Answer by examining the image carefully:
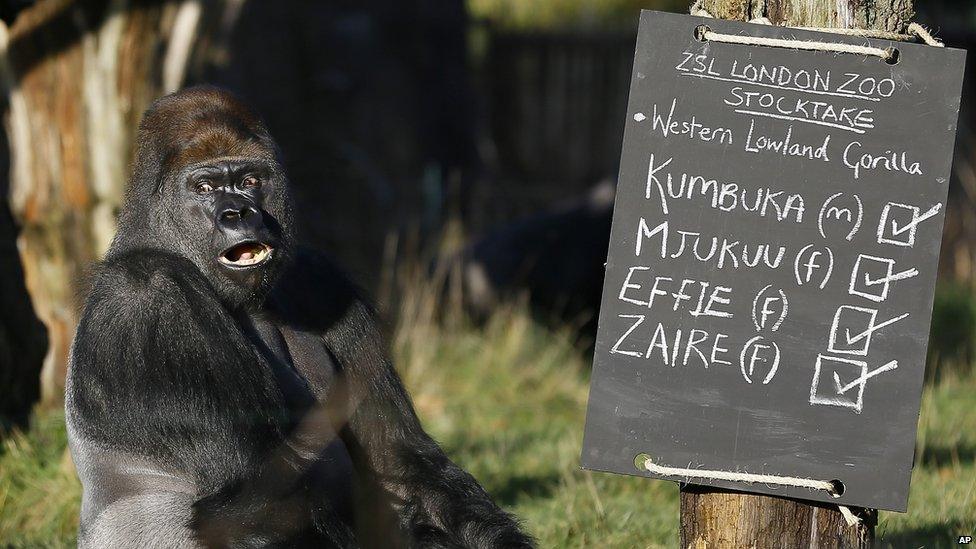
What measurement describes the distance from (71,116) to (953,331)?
18.2ft

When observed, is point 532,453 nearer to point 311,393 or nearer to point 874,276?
point 311,393

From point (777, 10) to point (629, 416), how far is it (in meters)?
1.05

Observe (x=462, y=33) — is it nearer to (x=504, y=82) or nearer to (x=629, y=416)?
(x=504, y=82)

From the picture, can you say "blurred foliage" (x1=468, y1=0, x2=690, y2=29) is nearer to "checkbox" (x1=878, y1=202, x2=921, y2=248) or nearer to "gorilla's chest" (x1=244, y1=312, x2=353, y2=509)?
"gorilla's chest" (x1=244, y1=312, x2=353, y2=509)

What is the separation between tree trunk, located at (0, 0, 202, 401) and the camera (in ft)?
18.2

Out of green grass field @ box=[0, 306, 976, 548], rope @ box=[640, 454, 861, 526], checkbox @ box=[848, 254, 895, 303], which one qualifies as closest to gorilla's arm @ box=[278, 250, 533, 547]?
rope @ box=[640, 454, 861, 526]

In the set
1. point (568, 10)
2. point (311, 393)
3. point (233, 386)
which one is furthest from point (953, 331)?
point (568, 10)

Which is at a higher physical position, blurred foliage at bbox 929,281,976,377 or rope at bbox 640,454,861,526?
rope at bbox 640,454,861,526

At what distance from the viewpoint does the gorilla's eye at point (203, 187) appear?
10.4ft

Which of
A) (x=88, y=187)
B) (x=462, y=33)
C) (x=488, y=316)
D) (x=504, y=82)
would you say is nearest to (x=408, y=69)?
(x=462, y=33)

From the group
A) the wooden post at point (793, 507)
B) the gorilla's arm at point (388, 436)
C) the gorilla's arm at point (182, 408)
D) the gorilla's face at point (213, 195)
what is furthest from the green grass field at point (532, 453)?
the gorilla's face at point (213, 195)

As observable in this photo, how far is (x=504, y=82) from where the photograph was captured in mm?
13398

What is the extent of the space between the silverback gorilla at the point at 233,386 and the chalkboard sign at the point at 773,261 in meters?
0.68

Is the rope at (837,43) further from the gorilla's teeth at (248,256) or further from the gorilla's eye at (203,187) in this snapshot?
the gorilla's eye at (203,187)
